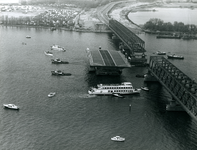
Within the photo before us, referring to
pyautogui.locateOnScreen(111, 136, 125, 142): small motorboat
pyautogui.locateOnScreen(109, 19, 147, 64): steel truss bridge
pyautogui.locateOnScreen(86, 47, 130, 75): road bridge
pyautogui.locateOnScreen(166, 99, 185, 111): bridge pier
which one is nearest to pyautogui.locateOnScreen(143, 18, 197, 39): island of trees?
pyautogui.locateOnScreen(109, 19, 147, 64): steel truss bridge

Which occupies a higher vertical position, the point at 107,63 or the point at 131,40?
the point at 131,40

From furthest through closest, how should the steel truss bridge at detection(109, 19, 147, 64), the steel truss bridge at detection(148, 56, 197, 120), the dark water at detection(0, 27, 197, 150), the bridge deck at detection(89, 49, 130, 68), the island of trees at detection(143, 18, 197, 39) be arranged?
1. the island of trees at detection(143, 18, 197, 39)
2. the steel truss bridge at detection(109, 19, 147, 64)
3. the bridge deck at detection(89, 49, 130, 68)
4. the steel truss bridge at detection(148, 56, 197, 120)
5. the dark water at detection(0, 27, 197, 150)

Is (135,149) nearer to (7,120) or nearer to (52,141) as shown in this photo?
(52,141)

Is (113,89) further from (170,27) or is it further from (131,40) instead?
(170,27)

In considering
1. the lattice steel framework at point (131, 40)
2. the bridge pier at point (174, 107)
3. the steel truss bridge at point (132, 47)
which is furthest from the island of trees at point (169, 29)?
the bridge pier at point (174, 107)

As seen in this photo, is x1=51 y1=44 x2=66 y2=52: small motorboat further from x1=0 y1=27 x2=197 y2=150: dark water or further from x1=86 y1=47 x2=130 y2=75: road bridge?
x1=86 y1=47 x2=130 y2=75: road bridge

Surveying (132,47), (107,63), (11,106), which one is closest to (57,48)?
(132,47)

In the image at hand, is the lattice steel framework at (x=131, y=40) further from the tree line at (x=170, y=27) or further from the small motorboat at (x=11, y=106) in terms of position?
the small motorboat at (x=11, y=106)
